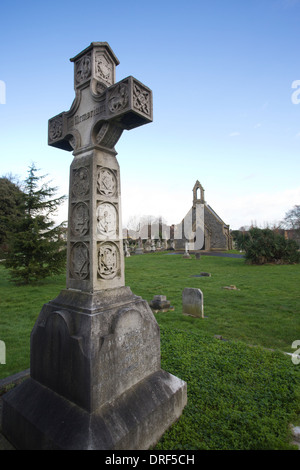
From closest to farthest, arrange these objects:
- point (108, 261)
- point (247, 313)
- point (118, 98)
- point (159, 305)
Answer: point (118, 98), point (108, 261), point (247, 313), point (159, 305)

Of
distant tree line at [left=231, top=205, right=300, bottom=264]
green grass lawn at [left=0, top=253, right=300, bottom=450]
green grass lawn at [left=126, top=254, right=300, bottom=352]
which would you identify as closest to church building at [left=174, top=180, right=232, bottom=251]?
distant tree line at [left=231, top=205, right=300, bottom=264]

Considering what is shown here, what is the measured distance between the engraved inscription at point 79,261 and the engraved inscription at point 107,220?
0.24 m

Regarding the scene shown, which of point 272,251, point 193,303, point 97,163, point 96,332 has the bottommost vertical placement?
point 193,303

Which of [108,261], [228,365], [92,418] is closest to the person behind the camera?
[92,418]

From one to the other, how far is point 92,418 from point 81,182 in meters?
2.12

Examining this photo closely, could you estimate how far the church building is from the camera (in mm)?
33281

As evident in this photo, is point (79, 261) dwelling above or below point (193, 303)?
above

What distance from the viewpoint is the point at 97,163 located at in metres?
2.43

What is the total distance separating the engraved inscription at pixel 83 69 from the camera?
2656mm

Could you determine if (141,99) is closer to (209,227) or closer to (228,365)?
(228,365)

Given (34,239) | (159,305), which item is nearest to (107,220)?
(159,305)

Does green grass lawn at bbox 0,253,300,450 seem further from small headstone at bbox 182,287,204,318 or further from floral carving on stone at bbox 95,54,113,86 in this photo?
floral carving on stone at bbox 95,54,113,86

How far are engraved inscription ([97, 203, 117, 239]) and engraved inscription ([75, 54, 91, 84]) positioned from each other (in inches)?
60.6
